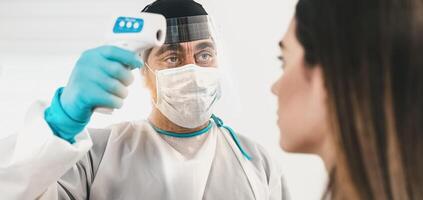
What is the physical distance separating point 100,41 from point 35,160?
63cm

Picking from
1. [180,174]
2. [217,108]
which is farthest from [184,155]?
[217,108]

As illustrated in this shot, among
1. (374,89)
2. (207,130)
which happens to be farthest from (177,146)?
(374,89)

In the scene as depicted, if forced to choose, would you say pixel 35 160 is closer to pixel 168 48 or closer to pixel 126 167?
pixel 126 167

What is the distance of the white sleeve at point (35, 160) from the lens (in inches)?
36.2

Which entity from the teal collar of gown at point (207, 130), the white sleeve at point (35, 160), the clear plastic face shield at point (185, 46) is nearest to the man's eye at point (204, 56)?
the clear plastic face shield at point (185, 46)

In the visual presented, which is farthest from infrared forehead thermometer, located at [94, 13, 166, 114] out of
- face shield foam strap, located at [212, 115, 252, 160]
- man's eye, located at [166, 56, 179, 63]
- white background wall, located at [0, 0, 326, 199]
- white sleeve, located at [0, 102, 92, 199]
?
white background wall, located at [0, 0, 326, 199]

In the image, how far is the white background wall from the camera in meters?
1.54

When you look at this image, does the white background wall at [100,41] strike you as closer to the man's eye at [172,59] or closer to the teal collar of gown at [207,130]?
the teal collar of gown at [207,130]

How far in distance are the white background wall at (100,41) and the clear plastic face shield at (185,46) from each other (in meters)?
0.29

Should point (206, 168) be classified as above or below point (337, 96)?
below

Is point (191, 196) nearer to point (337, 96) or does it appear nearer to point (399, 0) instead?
point (337, 96)

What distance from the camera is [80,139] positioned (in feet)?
3.22

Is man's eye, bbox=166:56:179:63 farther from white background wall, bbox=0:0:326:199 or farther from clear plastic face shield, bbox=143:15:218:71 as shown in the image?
white background wall, bbox=0:0:326:199

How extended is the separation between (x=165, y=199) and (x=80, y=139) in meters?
0.28
